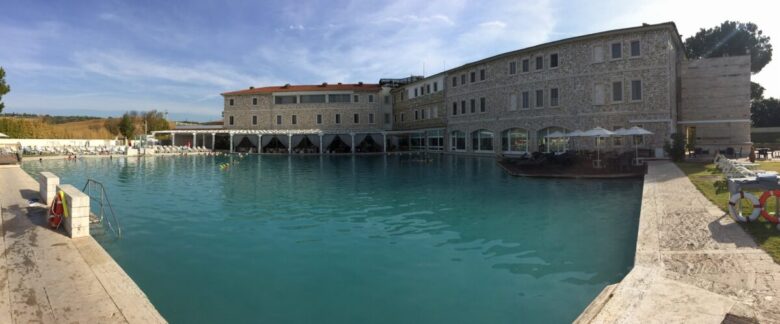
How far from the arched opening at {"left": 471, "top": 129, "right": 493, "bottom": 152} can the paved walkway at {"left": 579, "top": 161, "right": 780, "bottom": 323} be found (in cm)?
2535

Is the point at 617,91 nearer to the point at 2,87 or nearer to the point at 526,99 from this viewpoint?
the point at 526,99

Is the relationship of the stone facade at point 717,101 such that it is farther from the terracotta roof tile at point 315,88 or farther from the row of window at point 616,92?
the terracotta roof tile at point 315,88

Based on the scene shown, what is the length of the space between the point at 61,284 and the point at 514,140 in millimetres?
28628

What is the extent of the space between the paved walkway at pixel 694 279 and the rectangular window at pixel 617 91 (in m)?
18.8

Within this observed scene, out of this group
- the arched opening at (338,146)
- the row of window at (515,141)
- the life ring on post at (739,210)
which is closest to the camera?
the life ring on post at (739,210)

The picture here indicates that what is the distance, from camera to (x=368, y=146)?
144ft

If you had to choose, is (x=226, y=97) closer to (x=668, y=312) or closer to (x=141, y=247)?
(x=141, y=247)

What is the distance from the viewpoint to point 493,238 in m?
7.57

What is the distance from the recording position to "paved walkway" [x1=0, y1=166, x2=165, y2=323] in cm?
376

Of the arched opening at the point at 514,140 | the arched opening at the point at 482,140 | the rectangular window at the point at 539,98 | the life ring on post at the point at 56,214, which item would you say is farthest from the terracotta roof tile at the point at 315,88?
the life ring on post at the point at 56,214

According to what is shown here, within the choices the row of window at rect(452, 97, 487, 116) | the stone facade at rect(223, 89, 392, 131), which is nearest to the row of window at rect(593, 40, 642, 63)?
the row of window at rect(452, 97, 487, 116)

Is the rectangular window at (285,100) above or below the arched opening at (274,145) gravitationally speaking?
above

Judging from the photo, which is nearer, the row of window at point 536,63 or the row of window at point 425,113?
the row of window at point 536,63

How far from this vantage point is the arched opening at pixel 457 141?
35516 mm
